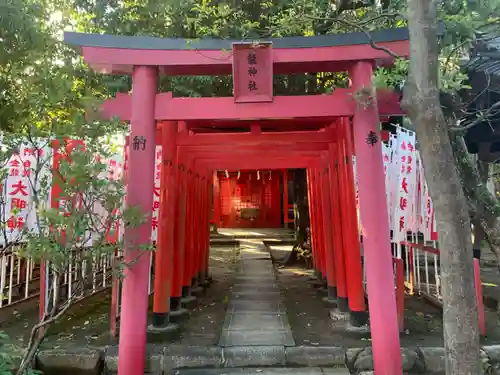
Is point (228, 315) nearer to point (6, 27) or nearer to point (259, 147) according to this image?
point (259, 147)

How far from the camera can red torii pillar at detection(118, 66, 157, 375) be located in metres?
4.57

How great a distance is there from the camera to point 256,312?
277 inches

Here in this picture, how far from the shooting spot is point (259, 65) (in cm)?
476

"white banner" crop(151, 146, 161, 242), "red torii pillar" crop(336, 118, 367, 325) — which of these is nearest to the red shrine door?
"white banner" crop(151, 146, 161, 242)

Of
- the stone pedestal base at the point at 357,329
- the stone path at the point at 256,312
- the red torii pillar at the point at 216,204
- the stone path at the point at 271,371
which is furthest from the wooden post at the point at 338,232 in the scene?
the red torii pillar at the point at 216,204

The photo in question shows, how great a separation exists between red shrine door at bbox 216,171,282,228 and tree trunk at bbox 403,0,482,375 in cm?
1915

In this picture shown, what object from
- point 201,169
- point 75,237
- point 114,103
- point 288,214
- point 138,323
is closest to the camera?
point 75,237

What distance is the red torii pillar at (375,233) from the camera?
4.53 metres

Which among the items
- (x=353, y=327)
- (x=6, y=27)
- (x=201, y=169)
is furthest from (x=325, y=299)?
(x=6, y=27)

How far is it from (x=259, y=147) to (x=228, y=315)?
300 cm

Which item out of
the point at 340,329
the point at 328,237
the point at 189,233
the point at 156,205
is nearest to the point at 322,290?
the point at 328,237

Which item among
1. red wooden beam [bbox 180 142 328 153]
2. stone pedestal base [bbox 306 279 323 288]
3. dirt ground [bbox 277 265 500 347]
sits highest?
red wooden beam [bbox 180 142 328 153]

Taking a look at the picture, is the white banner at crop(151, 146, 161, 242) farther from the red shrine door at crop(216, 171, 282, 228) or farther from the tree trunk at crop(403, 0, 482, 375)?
the red shrine door at crop(216, 171, 282, 228)

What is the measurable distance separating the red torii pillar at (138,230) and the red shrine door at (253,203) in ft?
57.0
